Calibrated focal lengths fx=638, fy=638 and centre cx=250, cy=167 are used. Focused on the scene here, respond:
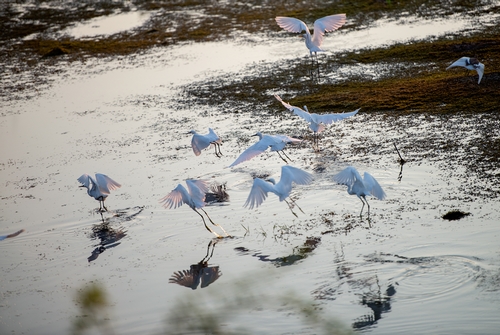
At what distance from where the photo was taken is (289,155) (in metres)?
Answer: 8.20

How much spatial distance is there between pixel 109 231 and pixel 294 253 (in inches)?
81.6

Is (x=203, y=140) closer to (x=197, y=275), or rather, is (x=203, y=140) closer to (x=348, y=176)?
(x=348, y=176)

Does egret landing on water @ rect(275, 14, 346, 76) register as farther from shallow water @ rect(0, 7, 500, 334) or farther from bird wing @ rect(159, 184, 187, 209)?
bird wing @ rect(159, 184, 187, 209)

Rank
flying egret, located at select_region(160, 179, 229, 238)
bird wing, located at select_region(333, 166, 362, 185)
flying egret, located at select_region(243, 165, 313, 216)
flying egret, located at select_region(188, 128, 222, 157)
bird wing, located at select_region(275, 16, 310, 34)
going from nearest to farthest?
flying egret, located at select_region(243, 165, 313, 216) < bird wing, located at select_region(333, 166, 362, 185) < flying egret, located at select_region(160, 179, 229, 238) < flying egret, located at select_region(188, 128, 222, 157) < bird wing, located at select_region(275, 16, 310, 34)

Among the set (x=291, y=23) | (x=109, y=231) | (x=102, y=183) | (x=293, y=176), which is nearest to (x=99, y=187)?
(x=102, y=183)

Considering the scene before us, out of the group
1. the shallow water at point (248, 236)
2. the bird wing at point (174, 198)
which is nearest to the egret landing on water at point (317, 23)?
the shallow water at point (248, 236)

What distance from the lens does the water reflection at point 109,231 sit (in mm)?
6371

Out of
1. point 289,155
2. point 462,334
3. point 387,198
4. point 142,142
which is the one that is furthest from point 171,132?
point 462,334

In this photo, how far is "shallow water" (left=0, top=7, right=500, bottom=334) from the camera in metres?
5.03

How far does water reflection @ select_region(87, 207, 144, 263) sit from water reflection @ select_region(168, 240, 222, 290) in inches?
37.9

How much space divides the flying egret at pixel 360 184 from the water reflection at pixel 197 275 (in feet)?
4.92

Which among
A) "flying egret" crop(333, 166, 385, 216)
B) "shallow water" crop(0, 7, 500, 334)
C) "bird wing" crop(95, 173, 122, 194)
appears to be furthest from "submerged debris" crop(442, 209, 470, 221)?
"bird wing" crop(95, 173, 122, 194)

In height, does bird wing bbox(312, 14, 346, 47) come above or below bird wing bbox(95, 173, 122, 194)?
above

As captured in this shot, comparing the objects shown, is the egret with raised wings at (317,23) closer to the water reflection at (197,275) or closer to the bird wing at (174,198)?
the bird wing at (174,198)
